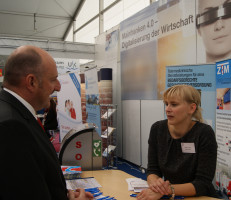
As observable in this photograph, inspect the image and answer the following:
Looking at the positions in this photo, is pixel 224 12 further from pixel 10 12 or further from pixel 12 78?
pixel 10 12

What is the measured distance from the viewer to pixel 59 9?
12.4 m

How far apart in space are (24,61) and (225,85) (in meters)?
2.72

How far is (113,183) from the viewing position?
1.85 m

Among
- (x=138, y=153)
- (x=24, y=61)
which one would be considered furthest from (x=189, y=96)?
(x=138, y=153)

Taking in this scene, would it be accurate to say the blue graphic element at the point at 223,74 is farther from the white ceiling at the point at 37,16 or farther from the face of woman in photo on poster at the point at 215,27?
the white ceiling at the point at 37,16

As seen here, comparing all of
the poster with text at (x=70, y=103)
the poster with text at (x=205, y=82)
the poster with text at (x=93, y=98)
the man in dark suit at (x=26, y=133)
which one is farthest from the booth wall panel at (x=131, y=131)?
the man in dark suit at (x=26, y=133)

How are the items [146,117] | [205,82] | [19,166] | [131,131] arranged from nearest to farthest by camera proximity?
[19,166], [205,82], [146,117], [131,131]

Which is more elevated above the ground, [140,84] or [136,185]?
[140,84]

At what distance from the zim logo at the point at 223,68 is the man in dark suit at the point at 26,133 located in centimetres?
254

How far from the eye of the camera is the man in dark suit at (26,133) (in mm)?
855

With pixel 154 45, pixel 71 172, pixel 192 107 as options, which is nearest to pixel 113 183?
pixel 71 172

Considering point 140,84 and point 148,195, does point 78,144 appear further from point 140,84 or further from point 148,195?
point 140,84

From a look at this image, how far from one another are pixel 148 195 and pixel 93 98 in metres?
2.80

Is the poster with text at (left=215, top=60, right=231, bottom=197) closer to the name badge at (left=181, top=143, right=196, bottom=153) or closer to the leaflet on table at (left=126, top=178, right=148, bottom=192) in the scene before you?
the name badge at (left=181, top=143, right=196, bottom=153)
